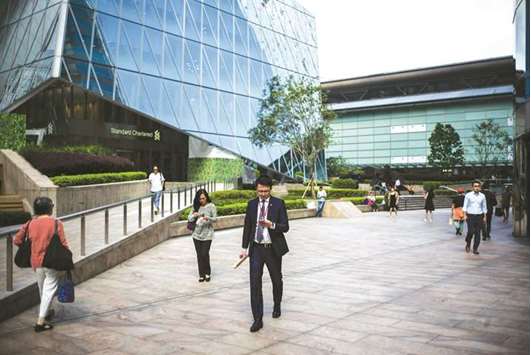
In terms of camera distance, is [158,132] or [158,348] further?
[158,132]

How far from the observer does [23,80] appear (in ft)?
91.8

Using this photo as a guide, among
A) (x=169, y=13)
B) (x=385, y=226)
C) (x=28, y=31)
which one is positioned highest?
(x=169, y=13)

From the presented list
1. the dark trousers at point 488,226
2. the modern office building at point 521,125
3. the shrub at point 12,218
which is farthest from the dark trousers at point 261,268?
the dark trousers at point 488,226

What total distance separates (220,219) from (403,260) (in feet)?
28.0

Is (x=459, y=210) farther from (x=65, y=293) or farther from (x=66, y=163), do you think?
(x=65, y=293)

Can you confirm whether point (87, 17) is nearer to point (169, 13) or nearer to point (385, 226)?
point (169, 13)

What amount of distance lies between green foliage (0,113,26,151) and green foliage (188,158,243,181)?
14974 mm

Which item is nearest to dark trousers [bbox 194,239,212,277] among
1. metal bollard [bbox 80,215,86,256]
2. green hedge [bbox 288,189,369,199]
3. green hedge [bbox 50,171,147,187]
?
metal bollard [bbox 80,215,86,256]

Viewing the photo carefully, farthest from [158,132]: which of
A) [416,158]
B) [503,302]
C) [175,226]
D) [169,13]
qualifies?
[416,158]

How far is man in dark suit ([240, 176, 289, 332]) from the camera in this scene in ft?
22.8

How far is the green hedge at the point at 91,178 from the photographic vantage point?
18264mm

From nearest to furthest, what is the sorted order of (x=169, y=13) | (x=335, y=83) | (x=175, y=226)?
1. (x=175, y=226)
2. (x=169, y=13)
3. (x=335, y=83)

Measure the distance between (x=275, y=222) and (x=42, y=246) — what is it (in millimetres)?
2839

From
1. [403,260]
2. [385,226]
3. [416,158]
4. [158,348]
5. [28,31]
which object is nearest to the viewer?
[158,348]
